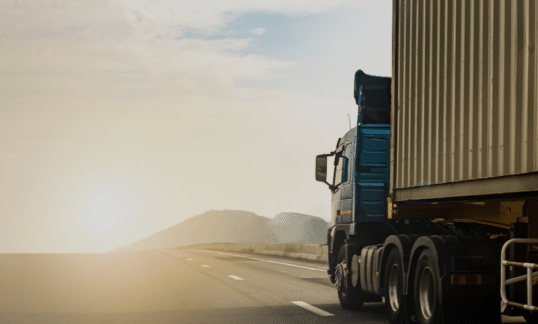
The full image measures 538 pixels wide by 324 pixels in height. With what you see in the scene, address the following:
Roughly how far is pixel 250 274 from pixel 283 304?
7.61 meters

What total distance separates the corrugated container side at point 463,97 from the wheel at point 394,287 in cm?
84

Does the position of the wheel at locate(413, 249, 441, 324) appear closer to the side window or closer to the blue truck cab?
the blue truck cab

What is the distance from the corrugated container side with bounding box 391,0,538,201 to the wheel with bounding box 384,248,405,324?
838mm

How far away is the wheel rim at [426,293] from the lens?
767 cm

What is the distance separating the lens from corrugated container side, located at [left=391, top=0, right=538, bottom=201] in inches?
233

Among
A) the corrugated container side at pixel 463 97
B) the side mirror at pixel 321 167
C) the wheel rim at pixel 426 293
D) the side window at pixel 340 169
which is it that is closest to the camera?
the corrugated container side at pixel 463 97

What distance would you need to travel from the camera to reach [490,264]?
7.11 m

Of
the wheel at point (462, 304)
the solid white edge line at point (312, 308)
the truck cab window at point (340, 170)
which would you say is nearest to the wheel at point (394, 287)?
the wheel at point (462, 304)

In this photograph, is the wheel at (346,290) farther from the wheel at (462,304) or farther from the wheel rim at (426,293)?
the wheel at (462,304)

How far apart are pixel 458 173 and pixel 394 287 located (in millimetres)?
2493

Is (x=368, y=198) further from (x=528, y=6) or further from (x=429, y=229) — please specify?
(x=528, y=6)

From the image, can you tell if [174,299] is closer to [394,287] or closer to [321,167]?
[321,167]

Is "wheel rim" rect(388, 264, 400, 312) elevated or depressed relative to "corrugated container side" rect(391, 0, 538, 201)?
depressed

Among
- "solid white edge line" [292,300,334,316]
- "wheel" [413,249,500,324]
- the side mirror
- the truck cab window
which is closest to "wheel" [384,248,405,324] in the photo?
"wheel" [413,249,500,324]
